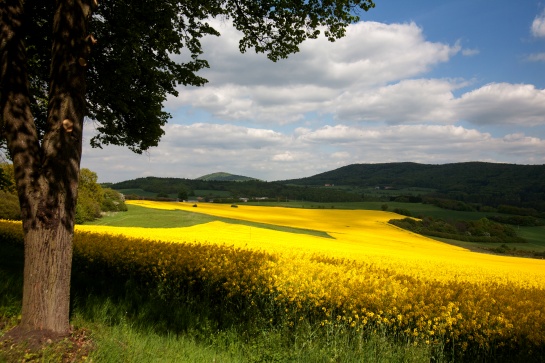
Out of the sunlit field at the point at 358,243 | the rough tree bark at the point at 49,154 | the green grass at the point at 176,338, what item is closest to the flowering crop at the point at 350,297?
the green grass at the point at 176,338

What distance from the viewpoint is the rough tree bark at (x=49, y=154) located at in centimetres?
470

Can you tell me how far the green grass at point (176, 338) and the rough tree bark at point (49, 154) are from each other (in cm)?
60

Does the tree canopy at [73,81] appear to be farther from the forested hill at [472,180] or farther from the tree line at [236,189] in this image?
the forested hill at [472,180]

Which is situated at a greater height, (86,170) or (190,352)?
(86,170)

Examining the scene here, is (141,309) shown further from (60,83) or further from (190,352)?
(60,83)

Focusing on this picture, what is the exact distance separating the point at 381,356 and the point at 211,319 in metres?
3.29

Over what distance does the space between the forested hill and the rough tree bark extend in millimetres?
118982

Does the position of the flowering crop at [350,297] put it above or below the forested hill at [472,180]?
below

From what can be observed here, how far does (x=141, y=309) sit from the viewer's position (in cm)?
663

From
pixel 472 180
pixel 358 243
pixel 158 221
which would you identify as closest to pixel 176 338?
pixel 358 243

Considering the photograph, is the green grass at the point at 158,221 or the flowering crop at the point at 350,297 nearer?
the flowering crop at the point at 350,297

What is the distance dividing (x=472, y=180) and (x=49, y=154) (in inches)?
6649

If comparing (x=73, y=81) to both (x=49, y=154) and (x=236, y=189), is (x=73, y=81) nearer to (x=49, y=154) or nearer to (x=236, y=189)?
(x=49, y=154)

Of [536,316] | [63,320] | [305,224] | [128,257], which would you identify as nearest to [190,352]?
[63,320]
